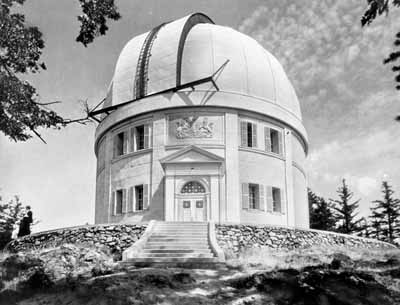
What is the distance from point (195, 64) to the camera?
26.5m

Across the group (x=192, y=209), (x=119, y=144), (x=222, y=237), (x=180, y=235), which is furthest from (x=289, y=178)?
(x=180, y=235)

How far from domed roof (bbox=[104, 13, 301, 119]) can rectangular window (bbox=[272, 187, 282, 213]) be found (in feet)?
15.7

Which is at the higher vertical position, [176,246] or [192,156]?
[192,156]

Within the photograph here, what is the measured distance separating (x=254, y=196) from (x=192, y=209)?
323 centimetres

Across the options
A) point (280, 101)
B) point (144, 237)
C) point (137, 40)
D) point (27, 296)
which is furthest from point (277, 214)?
point (27, 296)

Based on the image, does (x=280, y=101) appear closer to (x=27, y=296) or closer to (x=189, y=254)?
(x=189, y=254)

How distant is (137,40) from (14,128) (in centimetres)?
2072

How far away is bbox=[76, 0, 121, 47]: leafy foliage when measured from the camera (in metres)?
9.97

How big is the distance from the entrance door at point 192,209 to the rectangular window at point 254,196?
2392 mm

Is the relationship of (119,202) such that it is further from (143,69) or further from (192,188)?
(143,69)

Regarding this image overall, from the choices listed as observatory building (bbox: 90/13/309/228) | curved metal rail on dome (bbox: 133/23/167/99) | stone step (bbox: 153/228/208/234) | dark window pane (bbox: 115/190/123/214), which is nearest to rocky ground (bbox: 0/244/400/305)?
stone step (bbox: 153/228/208/234)

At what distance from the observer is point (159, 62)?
2706 cm

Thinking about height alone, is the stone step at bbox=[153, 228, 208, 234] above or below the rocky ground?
above

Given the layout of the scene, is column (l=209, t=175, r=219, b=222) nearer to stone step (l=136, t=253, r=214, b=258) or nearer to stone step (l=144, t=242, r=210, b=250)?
stone step (l=144, t=242, r=210, b=250)
